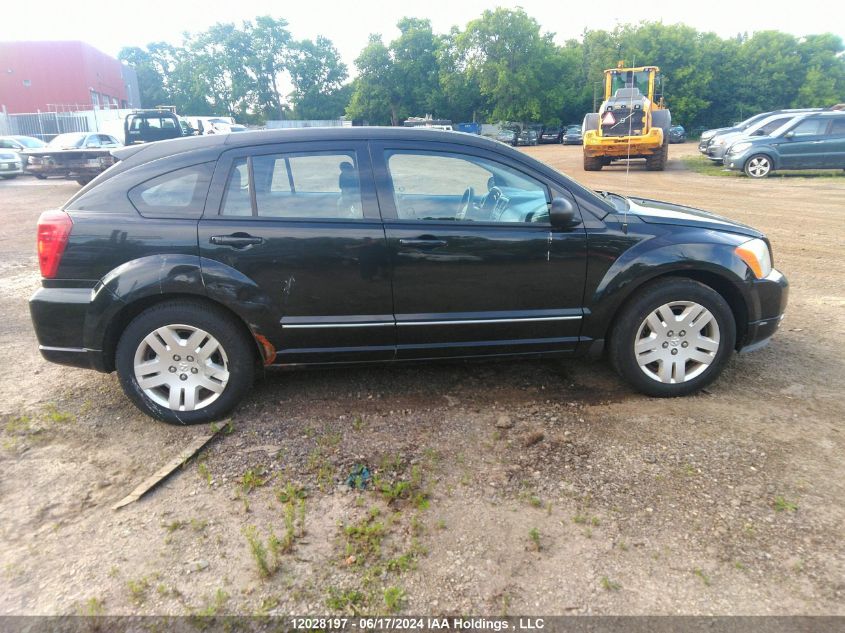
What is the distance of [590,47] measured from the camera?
209ft

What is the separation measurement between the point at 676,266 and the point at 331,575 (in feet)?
8.95

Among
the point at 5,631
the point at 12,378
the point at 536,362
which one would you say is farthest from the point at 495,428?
the point at 12,378

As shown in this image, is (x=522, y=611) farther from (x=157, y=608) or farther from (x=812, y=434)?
(x=812, y=434)

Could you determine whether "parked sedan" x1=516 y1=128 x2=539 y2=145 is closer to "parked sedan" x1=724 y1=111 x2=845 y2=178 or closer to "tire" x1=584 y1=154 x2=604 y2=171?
"tire" x1=584 y1=154 x2=604 y2=171

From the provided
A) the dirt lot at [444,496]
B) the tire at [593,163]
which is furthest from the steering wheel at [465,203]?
the tire at [593,163]

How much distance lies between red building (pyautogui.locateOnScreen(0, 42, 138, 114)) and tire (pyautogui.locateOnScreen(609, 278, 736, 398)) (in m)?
46.9

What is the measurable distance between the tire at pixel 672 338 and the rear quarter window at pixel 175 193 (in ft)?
8.79

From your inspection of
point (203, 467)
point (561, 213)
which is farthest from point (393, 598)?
point (561, 213)

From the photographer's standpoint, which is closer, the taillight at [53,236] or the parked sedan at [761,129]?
the taillight at [53,236]

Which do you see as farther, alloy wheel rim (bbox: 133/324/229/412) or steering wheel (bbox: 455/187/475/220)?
steering wheel (bbox: 455/187/475/220)

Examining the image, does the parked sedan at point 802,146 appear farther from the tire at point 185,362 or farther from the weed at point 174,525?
the weed at point 174,525

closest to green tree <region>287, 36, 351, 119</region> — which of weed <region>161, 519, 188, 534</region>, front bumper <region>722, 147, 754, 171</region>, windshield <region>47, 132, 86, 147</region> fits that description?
windshield <region>47, 132, 86, 147</region>

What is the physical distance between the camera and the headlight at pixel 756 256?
155 inches

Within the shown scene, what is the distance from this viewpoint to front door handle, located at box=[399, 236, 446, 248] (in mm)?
3662
